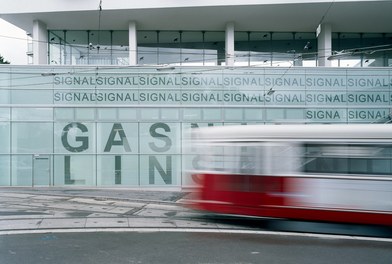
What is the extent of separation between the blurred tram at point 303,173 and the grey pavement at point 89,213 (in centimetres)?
118

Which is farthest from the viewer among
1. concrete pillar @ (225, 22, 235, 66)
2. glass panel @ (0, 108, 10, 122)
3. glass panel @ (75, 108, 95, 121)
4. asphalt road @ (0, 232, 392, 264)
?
concrete pillar @ (225, 22, 235, 66)

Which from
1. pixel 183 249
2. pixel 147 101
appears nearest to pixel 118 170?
pixel 147 101

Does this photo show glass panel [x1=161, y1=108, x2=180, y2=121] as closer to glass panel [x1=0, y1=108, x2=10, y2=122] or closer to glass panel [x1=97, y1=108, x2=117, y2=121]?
glass panel [x1=97, y1=108, x2=117, y2=121]

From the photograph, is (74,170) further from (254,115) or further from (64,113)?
(254,115)

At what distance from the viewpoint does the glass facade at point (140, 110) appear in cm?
2434

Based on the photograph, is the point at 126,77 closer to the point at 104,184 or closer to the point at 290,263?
the point at 104,184

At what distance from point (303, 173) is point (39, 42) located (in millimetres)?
20271

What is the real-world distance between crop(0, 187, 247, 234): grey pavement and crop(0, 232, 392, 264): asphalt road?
1139 mm

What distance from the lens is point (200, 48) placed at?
92.6ft

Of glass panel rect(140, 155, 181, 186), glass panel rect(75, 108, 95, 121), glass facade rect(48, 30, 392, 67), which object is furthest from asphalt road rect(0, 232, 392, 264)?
glass facade rect(48, 30, 392, 67)

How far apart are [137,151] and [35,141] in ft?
17.9

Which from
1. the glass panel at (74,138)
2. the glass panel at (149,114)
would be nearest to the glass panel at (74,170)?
the glass panel at (74,138)

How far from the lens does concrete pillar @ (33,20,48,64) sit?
1049 inches

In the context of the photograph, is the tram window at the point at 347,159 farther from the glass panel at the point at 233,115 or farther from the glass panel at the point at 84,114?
the glass panel at the point at 84,114
